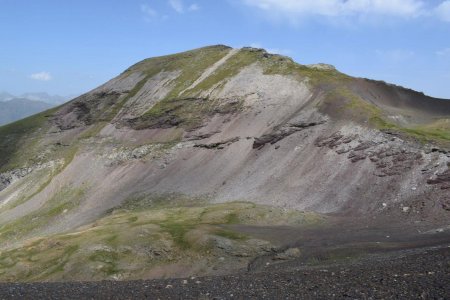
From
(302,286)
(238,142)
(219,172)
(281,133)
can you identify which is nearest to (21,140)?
(238,142)

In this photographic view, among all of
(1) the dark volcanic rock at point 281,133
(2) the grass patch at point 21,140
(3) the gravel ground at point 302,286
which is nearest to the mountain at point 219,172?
(1) the dark volcanic rock at point 281,133

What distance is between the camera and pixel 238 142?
9606cm

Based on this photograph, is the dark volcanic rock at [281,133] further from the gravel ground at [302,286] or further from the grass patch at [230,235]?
the gravel ground at [302,286]

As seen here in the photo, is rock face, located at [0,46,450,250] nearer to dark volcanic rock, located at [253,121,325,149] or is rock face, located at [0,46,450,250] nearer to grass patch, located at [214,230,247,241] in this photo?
dark volcanic rock, located at [253,121,325,149]

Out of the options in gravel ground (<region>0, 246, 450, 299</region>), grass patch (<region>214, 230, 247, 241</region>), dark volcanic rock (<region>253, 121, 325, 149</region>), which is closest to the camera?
gravel ground (<region>0, 246, 450, 299</region>)

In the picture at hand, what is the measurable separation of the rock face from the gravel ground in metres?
28.2

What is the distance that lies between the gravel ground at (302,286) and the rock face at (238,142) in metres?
28.2

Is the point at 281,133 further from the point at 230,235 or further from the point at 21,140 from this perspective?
the point at 21,140

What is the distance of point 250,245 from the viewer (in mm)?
50719

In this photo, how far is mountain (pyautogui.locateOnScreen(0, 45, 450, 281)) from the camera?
169 feet

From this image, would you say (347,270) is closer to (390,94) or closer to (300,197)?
(300,197)

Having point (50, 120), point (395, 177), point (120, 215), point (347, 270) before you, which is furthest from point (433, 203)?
point (50, 120)

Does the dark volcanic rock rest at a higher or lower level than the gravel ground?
higher

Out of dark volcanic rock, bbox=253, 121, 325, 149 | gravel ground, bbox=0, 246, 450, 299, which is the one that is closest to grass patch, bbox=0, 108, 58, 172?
dark volcanic rock, bbox=253, 121, 325, 149
